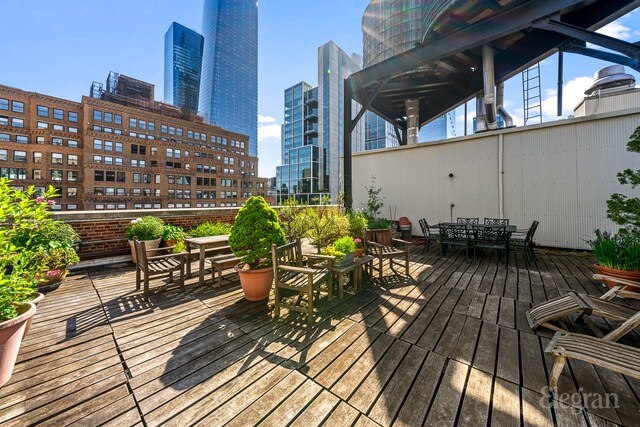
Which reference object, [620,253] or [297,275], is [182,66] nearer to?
[297,275]

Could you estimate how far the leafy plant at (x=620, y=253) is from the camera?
3.57 metres

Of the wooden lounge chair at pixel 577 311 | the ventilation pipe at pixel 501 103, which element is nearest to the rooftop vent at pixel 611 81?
the ventilation pipe at pixel 501 103

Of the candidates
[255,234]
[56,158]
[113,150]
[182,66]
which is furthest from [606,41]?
[182,66]

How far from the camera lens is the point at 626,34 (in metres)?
7.05

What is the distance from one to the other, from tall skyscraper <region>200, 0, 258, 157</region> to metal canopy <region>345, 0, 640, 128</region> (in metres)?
94.9

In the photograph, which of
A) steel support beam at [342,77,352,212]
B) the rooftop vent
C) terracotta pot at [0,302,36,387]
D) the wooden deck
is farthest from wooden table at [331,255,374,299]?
the rooftop vent

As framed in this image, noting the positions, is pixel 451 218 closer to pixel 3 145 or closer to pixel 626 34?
A: pixel 626 34

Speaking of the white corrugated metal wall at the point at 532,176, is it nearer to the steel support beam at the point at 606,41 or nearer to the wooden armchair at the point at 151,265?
the steel support beam at the point at 606,41

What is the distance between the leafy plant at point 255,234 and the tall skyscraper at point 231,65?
100 meters

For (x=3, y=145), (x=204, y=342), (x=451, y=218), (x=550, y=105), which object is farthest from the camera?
(x=3, y=145)

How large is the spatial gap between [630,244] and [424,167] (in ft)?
17.3

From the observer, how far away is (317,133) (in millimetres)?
44438

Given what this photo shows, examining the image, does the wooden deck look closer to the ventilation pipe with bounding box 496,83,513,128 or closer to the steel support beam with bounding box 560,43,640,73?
the steel support beam with bounding box 560,43,640,73

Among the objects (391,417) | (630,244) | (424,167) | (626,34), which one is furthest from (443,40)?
(391,417)
